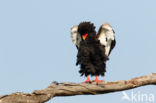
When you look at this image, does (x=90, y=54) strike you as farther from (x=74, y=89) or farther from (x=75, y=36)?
(x=74, y=89)

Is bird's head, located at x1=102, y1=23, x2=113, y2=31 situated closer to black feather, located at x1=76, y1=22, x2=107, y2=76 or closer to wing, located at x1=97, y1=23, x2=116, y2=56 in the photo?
wing, located at x1=97, y1=23, x2=116, y2=56

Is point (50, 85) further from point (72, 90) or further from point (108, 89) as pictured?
point (108, 89)

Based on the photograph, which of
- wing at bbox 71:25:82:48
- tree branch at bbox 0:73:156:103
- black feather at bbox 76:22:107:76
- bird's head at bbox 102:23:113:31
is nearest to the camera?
tree branch at bbox 0:73:156:103

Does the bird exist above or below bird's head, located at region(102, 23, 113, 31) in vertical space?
below

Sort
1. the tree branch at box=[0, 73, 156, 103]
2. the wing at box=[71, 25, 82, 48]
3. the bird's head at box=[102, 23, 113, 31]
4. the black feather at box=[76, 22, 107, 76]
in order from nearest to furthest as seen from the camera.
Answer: the tree branch at box=[0, 73, 156, 103]
the black feather at box=[76, 22, 107, 76]
the bird's head at box=[102, 23, 113, 31]
the wing at box=[71, 25, 82, 48]

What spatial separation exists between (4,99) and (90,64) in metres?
2.37

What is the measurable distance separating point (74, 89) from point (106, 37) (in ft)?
6.28

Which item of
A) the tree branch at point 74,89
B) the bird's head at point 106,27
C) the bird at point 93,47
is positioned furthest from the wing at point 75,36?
the tree branch at point 74,89

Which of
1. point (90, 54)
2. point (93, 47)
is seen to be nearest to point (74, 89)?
point (90, 54)

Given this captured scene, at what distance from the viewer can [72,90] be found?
311 inches

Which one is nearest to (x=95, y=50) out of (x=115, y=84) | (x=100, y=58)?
(x=100, y=58)

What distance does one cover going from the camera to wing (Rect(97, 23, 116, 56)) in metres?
9.20

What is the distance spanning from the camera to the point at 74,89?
7934 millimetres

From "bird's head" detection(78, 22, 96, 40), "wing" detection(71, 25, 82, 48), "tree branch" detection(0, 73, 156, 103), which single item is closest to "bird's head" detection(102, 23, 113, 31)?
"bird's head" detection(78, 22, 96, 40)
